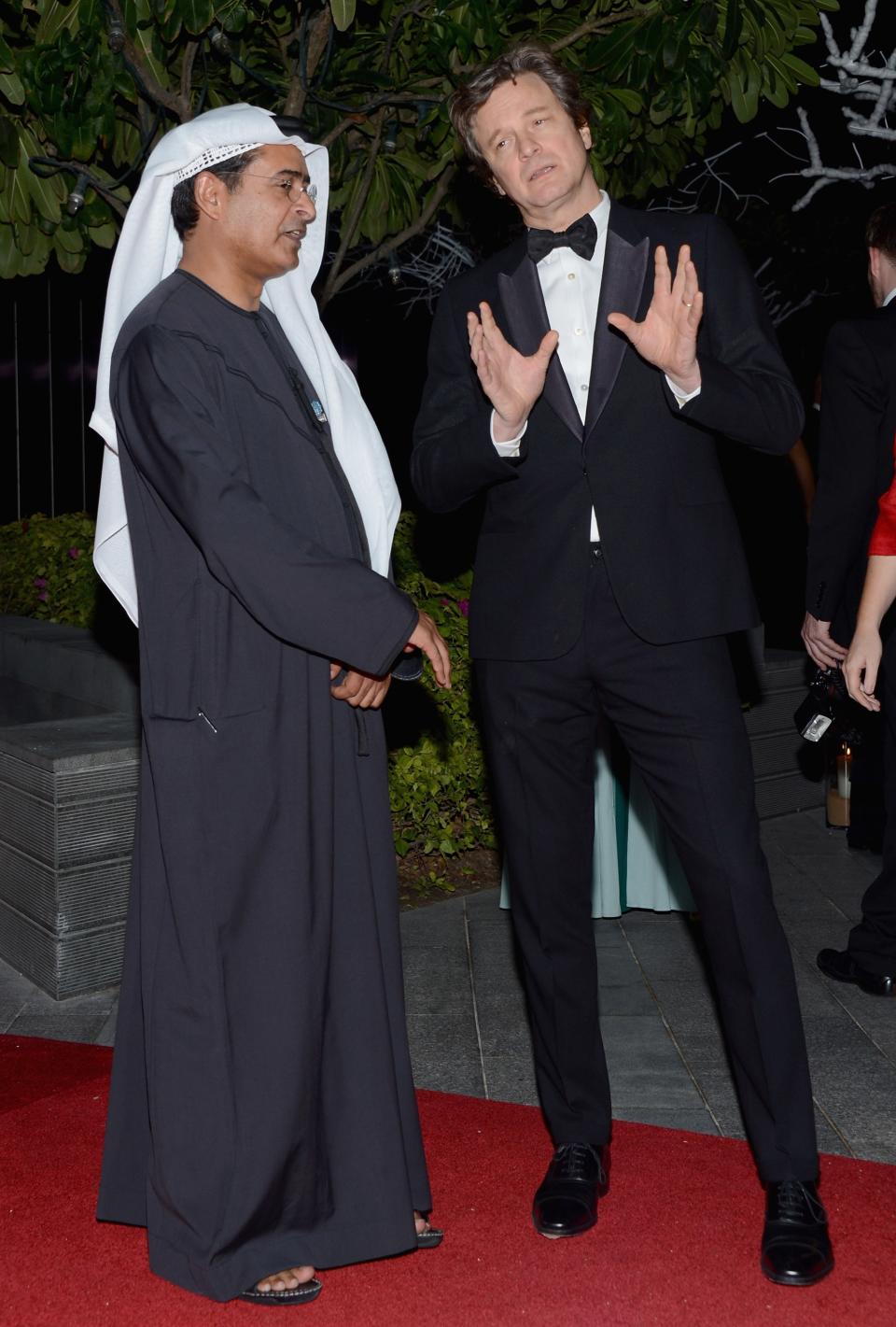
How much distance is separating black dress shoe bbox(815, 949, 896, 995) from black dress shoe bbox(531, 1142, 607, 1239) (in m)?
1.61

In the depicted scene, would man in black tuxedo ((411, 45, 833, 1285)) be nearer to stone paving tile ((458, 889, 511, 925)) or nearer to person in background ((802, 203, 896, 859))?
person in background ((802, 203, 896, 859))

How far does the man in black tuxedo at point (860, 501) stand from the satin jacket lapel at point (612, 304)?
151 centimetres

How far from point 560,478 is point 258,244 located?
69 cm

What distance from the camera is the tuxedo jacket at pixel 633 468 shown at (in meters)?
2.67

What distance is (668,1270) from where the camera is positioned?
2654 millimetres

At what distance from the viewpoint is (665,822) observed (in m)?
2.81

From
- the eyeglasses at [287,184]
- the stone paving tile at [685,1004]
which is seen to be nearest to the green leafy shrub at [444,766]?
the stone paving tile at [685,1004]

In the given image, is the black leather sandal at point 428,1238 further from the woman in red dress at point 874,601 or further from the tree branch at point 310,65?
the tree branch at point 310,65

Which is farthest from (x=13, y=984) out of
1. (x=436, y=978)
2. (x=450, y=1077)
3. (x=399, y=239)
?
(x=399, y=239)

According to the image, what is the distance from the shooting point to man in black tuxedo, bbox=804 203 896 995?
4.04 m

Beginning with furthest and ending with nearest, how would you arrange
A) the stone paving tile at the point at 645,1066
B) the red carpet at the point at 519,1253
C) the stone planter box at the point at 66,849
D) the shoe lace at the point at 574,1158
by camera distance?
the stone planter box at the point at 66,849, the stone paving tile at the point at 645,1066, the shoe lace at the point at 574,1158, the red carpet at the point at 519,1253

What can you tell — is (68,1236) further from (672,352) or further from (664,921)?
(664,921)

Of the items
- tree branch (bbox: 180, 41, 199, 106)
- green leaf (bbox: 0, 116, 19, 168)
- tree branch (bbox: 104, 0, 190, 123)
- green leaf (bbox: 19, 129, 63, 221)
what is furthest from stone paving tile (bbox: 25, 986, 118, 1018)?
tree branch (bbox: 180, 41, 199, 106)

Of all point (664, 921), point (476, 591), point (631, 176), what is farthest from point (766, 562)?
point (476, 591)
